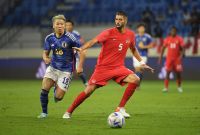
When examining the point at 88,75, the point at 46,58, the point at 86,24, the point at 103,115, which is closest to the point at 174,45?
the point at 88,75

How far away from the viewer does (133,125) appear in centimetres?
1096

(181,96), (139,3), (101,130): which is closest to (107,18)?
(139,3)

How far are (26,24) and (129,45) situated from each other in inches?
801

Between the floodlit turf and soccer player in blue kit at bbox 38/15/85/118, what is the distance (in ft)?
1.94

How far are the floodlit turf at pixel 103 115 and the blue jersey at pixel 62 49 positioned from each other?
3.74 feet

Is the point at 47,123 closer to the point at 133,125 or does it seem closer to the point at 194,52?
the point at 133,125

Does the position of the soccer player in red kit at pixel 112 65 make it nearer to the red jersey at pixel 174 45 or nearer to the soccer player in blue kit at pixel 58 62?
the soccer player in blue kit at pixel 58 62

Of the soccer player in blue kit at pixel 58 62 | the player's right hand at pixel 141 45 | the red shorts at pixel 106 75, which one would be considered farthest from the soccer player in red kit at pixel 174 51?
the red shorts at pixel 106 75

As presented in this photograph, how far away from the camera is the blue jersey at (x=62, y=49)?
40.2ft

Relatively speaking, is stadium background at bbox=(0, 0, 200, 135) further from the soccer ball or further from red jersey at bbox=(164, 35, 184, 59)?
red jersey at bbox=(164, 35, 184, 59)

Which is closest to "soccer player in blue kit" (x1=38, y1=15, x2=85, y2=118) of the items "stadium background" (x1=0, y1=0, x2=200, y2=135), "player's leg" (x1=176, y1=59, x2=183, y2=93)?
"stadium background" (x1=0, y1=0, x2=200, y2=135)

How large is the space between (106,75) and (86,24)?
19261 millimetres

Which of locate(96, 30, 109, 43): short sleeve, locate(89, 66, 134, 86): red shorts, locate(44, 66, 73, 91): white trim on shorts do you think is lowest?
locate(44, 66, 73, 91): white trim on shorts

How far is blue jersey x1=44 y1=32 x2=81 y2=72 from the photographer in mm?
12250
